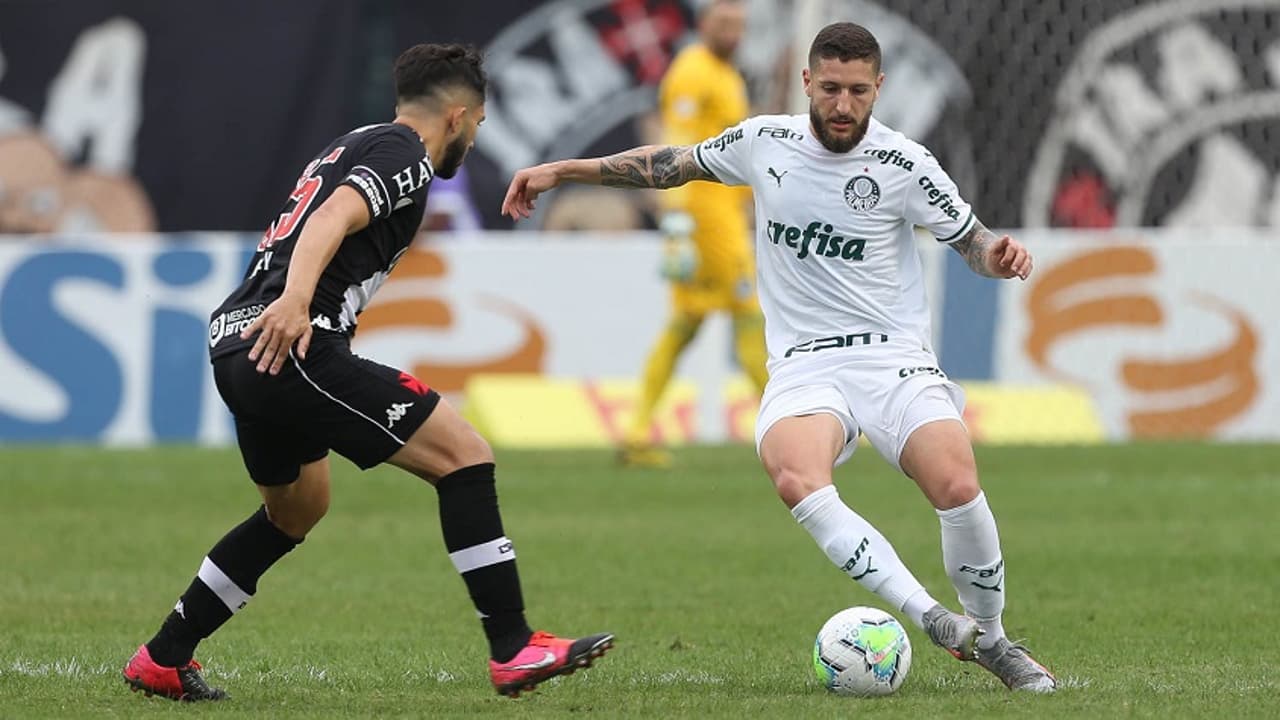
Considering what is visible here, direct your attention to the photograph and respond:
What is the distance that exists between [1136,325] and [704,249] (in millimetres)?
3954

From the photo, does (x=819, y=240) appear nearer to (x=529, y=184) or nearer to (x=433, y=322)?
(x=529, y=184)

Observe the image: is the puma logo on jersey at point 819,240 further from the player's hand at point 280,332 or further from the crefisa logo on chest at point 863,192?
the player's hand at point 280,332

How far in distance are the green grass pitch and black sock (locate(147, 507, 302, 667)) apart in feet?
0.71

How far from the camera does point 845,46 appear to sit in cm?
685

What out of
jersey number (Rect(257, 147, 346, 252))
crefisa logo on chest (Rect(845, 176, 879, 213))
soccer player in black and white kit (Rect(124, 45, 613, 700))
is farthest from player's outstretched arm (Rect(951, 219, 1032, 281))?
jersey number (Rect(257, 147, 346, 252))

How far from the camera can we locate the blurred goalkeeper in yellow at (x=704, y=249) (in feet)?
46.1

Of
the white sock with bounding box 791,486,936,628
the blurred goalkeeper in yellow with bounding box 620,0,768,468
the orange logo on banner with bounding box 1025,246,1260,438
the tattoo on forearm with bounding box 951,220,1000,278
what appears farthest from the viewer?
the orange logo on banner with bounding box 1025,246,1260,438

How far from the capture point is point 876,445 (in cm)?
707

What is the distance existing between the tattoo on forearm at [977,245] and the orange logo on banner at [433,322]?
925 cm

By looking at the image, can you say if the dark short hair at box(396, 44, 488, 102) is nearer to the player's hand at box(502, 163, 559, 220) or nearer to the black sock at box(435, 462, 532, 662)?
the player's hand at box(502, 163, 559, 220)

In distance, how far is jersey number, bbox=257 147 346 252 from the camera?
21.0ft

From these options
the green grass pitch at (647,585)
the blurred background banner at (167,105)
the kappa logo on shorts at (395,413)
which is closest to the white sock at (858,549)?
the green grass pitch at (647,585)

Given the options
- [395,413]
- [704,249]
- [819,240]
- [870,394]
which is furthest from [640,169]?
[704,249]

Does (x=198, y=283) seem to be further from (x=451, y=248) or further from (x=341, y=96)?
(x=341, y=96)
